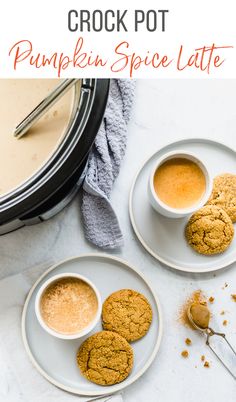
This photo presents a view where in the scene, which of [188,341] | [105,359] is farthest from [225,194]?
[105,359]

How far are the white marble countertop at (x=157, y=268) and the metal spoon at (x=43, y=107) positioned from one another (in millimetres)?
264

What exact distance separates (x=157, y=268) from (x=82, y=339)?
0.78ft

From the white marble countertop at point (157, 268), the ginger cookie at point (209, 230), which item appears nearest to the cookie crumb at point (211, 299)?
the white marble countertop at point (157, 268)

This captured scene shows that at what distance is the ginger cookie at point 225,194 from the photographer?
48.2 inches

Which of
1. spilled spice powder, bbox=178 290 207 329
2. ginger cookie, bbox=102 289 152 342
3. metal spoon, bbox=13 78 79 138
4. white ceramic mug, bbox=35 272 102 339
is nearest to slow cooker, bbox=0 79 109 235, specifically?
metal spoon, bbox=13 78 79 138

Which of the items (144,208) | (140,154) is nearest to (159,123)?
(140,154)

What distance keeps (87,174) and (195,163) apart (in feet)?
0.80

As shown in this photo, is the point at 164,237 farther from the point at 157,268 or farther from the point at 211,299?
the point at 211,299

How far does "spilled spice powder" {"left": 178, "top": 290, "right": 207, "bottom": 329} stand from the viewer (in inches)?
48.4

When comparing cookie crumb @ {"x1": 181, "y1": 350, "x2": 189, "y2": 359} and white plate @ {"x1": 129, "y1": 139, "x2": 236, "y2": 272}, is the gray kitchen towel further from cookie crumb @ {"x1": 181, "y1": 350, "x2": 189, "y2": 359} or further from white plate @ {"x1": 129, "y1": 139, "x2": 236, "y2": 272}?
cookie crumb @ {"x1": 181, "y1": 350, "x2": 189, "y2": 359}

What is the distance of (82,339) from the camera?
118 cm

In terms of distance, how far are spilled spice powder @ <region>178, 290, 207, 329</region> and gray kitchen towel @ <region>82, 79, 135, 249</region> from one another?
0.21m

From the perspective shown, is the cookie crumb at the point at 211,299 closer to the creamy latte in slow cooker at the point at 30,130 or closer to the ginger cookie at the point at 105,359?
the ginger cookie at the point at 105,359

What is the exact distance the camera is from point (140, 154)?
1272mm
